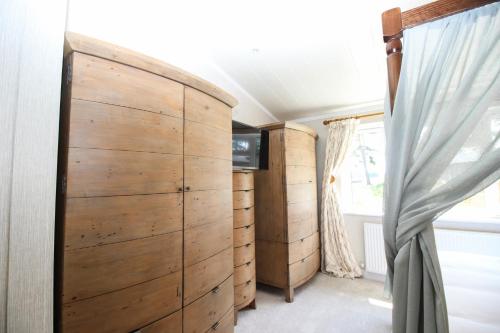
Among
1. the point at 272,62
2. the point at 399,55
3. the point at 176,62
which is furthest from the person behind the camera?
the point at 272,62

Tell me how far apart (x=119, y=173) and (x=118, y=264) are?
0.39 m

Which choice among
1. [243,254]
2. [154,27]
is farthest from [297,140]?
[154,27]

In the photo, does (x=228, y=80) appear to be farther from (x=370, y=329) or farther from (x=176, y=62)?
(x=370, y=329)

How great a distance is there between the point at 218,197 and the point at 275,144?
3.98 ft

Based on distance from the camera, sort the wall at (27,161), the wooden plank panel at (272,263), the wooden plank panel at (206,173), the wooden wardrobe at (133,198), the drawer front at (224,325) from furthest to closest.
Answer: the wooden plank panel at (272,263) < the drawer front at (224,325) < the wooden plank panel at (206,173) < the wooden wardrobe at (133,198) < the wall at (27,161)

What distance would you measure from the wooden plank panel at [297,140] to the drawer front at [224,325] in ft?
5.37

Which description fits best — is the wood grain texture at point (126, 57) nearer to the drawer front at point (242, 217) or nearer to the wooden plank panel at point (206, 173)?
the wooden plank panel at point (206, 173)

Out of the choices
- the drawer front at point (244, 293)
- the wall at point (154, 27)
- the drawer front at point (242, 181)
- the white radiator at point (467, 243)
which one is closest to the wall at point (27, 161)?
the wall at point (154, 27)

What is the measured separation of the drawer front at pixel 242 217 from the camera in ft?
6.28

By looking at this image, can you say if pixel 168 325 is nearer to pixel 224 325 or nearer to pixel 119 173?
pixel 224 325

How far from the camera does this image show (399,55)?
988 millimetres

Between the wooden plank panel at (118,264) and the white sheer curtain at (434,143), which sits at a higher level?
the white sheer curtain at (434,143)

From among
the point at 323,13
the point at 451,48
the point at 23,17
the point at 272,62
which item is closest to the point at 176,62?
the point at 272,62

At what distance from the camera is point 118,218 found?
896 millimetres
